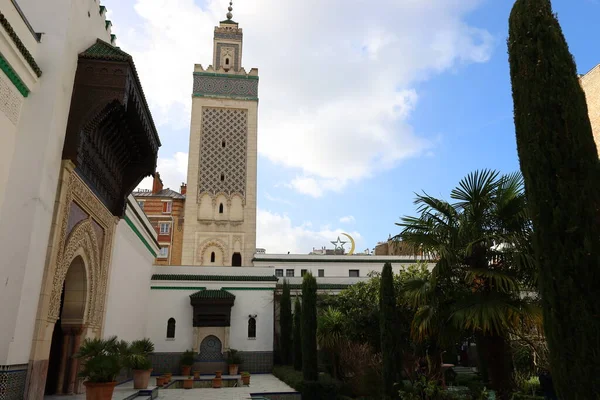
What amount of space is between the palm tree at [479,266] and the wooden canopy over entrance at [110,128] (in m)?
4.92

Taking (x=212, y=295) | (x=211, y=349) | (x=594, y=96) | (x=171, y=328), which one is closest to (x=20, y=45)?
(x=212, y=295)

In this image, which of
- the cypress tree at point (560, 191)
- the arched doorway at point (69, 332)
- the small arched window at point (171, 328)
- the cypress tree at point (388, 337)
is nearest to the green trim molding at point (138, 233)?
the small arched window at point (171, 328)

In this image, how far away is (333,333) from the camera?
12664 millimetres

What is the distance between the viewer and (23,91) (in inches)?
245

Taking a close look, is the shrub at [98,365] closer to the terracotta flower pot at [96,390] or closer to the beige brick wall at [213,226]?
the terracotta flower pot at [96,390]

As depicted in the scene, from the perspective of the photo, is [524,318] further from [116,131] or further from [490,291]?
[116,131]

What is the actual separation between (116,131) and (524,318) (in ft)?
23.4

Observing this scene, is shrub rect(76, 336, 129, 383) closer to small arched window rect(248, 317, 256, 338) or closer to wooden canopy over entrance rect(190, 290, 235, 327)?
wooden canopy over entrance rect(190, 290, 235, 327)

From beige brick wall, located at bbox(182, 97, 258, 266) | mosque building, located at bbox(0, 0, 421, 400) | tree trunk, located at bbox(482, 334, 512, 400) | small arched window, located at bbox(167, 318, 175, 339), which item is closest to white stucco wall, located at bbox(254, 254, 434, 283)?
beige brick wall, located at bbox(182, 97, 258, 266)

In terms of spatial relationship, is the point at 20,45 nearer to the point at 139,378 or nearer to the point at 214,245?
the point at 139,378

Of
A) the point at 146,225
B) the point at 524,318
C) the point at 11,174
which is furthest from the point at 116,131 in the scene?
the point at 524,318

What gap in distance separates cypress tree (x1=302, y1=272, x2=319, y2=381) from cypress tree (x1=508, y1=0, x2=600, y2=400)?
292 inches

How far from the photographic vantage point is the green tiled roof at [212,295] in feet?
57.6

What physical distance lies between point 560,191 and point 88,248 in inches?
285
